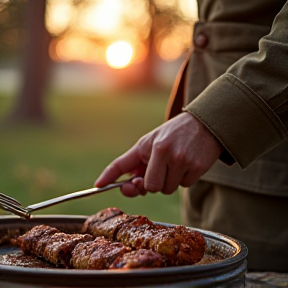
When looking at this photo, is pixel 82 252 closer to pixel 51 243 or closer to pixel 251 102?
pixel 51 243

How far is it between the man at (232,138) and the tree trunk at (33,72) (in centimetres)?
1663

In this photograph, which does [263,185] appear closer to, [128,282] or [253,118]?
[253,118]

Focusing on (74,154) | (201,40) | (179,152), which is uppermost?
(201,40)

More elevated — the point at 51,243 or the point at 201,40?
the point at 201,40

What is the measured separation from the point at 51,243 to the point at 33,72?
18.5 m

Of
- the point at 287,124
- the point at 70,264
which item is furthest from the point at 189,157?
the point at 70,264

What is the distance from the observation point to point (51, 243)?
184 cm

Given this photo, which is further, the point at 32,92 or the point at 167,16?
the point at 167,16

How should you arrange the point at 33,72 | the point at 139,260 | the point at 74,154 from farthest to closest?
the point at 33,72
the point at 74,154
the point at 139,260

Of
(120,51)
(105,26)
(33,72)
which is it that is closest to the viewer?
(33,72)

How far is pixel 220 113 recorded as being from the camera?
2.04 m

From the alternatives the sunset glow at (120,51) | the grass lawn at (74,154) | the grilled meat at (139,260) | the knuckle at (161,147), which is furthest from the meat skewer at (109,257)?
the sunset glow at (120,51)

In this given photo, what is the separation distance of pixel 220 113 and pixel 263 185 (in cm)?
67

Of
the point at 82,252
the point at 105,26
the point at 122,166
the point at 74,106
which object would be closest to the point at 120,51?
the point at 74,106
